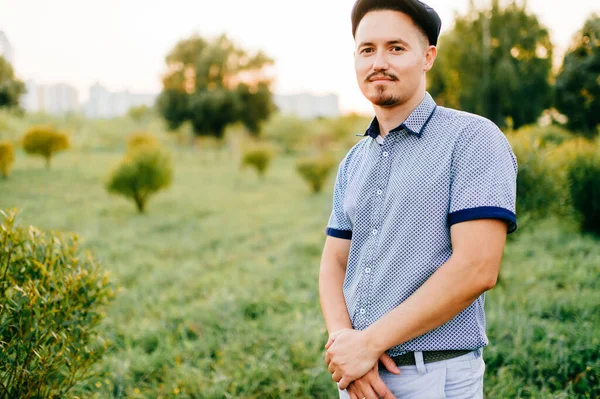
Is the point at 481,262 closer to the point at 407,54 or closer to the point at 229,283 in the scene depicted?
the point at 407,54

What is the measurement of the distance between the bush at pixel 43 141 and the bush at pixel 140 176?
1158 centimetres

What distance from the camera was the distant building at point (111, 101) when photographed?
7647cm

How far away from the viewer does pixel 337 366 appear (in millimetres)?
1302

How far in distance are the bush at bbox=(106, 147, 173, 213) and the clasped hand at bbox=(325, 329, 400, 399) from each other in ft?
36.8

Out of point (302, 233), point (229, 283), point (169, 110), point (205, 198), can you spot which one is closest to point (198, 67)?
point (169, 110)

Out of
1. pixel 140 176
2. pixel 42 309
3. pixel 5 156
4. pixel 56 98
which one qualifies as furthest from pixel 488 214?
pixel 56 98

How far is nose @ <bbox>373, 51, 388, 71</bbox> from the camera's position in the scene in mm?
1318

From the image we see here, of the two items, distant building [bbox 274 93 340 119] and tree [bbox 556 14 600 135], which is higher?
distant building [bbox 274 93 340 119]

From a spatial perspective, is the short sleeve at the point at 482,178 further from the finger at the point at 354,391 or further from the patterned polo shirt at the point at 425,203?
the finger at the point at 354,391

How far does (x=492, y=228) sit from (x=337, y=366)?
625 mm

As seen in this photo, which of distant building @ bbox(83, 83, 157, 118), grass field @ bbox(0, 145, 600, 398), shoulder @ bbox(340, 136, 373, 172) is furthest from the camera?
distant building @ bbox(83, 83, 157, 118)

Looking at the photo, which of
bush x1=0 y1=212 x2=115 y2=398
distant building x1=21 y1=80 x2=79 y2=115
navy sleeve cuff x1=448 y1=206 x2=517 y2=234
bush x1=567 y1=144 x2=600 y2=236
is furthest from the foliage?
navy sleeve cuff x1=448 y1=206 x2=517 y2=234

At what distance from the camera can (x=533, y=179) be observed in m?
4.90

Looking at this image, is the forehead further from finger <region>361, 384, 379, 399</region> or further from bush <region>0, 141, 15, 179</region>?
bush <region>0, 141, 15, 179</region>
